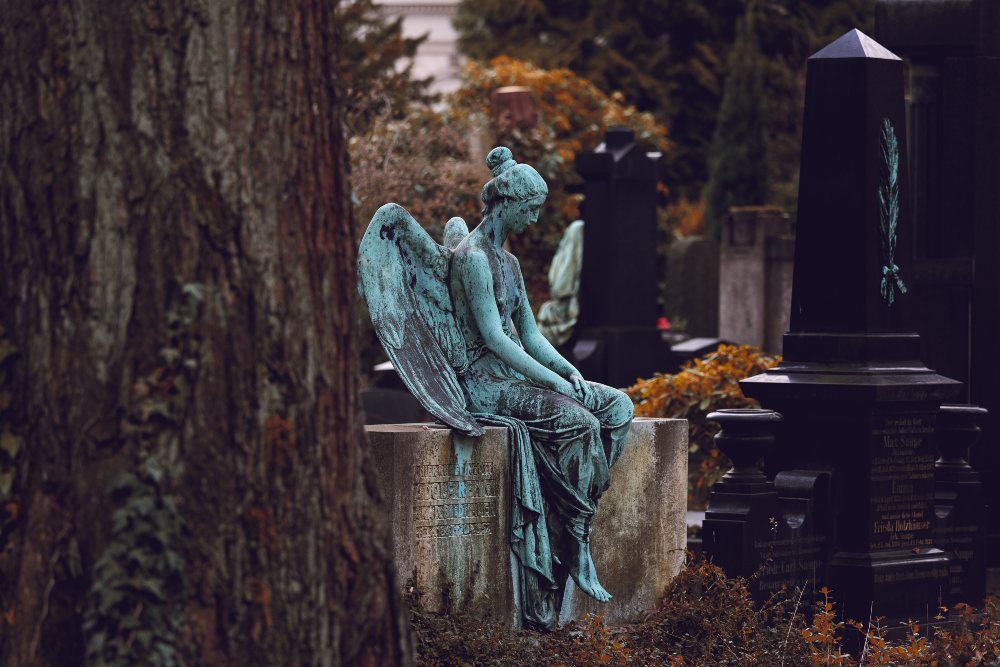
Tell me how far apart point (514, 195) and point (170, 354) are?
3.60 metres

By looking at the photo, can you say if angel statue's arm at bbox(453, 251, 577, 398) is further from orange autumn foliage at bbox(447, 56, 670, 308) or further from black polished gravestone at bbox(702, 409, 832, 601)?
orange autumn foliage at bbox(447, 56, 670, 308)

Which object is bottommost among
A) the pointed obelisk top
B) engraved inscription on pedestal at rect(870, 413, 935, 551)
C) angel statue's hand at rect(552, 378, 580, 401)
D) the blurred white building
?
engraved inscription on pedestal at rect(870, 413, 935, 551)

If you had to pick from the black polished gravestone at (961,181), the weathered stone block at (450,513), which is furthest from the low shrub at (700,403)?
the weathered stone block at (450,513)

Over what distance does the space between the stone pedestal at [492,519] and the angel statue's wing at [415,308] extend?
0.18 meters

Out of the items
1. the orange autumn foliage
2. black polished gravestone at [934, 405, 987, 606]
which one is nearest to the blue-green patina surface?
black polished gravestone at [934, 405, 987, 606]

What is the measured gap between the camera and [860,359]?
29.9 ft

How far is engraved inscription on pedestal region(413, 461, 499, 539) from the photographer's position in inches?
295

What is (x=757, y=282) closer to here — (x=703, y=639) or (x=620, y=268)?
(x=620, y=268)

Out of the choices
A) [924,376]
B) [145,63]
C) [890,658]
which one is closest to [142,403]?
[145,63]

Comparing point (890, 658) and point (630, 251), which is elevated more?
point (630, 251)

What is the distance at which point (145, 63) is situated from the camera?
15.3ft

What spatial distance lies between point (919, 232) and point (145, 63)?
736 centimetres

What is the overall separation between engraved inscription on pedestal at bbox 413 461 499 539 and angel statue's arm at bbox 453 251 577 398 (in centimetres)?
51

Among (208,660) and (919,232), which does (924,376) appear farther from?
(208,660)
